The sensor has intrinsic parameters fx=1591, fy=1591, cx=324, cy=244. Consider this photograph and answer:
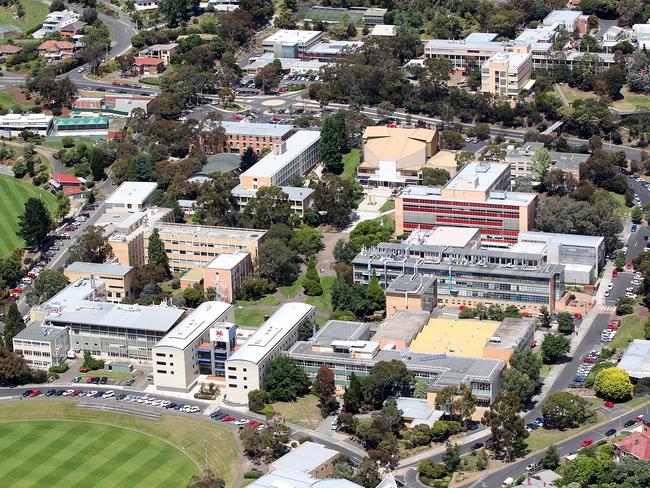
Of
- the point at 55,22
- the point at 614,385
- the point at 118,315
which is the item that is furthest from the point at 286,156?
the point at 55,22

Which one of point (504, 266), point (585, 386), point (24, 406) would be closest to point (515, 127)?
point (504, 266)

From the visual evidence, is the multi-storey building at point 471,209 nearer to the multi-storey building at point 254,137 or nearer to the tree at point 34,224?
the multi-storey building at point 254,137

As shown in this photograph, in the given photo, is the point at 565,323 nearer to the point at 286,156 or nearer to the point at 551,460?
the point at 551,460

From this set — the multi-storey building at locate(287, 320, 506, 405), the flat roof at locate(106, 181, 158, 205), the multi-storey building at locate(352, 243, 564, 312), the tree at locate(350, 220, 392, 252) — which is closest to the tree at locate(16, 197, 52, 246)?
the flat roof at locate(106, 181, 158, 205)

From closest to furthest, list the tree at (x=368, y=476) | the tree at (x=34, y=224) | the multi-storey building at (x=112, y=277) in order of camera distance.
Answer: the tree at (x=368, y=476) < the multi-storey building at (x=112, y=277) < the tree at (x=34, y=224)

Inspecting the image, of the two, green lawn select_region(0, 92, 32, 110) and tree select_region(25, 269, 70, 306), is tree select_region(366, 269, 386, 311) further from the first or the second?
green lawn select_region(0, 92, 32, 110)

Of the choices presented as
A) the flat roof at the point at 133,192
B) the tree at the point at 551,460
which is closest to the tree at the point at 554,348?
the tree at the point at 551,460
